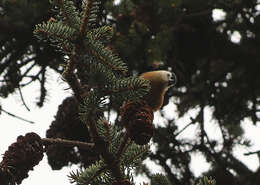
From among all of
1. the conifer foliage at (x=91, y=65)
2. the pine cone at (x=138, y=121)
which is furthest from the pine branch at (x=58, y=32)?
the pine cone at (x=138, y=121)

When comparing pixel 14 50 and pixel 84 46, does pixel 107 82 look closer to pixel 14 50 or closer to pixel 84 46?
pixel 84 46

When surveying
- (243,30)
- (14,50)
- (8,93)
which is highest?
(243,30)

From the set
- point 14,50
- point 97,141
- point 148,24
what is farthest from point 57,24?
point 14,50

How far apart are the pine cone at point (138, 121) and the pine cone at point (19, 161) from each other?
0.92ft

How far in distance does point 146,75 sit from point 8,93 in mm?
1616

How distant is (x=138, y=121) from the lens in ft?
3.29

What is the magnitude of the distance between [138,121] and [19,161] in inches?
14.6

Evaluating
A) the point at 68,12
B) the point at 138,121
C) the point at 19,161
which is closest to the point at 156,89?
the point at 138,121

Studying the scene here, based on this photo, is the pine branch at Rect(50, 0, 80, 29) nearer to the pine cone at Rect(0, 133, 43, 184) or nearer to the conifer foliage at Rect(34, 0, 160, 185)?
the conifer foliage at Rect(34, 0, 160, 185)

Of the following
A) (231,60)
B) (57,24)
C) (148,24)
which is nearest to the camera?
(57,24)

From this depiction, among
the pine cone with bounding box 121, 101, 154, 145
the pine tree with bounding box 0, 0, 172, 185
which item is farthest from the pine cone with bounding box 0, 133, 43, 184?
the pine cone with bounding box 121, 101, 154, 145

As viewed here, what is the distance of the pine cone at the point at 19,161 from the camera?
103 cm

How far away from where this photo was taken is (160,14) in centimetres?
250

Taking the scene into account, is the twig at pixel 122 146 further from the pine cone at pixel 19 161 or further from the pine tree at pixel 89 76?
the pine cone at pixel 19 161
